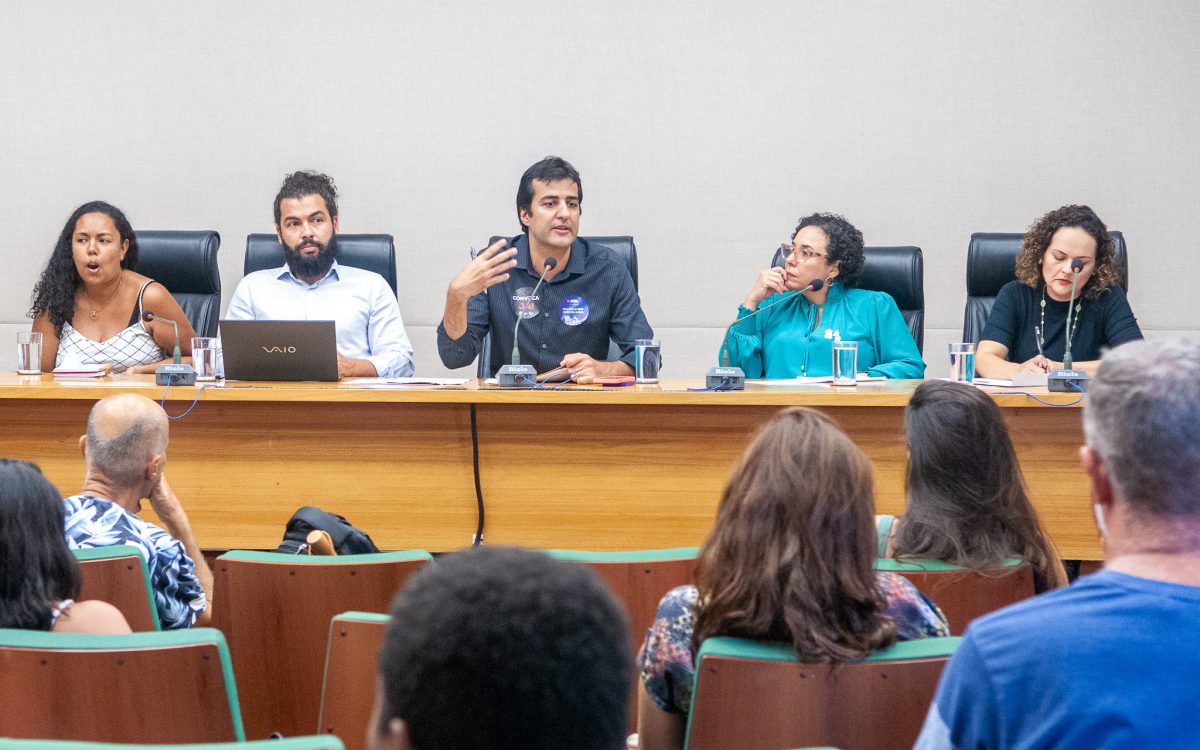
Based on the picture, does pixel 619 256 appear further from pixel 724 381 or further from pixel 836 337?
pixel 724 381

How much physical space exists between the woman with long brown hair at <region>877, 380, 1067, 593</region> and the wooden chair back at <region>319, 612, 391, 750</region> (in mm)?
764

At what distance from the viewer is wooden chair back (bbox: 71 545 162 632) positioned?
160cm

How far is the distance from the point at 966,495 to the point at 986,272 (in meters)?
2.31

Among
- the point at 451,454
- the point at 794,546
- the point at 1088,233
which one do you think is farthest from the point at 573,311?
the point at 794,546

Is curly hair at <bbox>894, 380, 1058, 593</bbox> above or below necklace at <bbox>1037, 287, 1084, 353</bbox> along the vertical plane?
below

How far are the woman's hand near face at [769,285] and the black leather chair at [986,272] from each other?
28.1 inches

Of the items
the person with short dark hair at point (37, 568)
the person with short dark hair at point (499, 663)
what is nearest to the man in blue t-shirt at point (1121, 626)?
the person with short dark hair at point (499, 663)

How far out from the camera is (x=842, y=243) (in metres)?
3.54

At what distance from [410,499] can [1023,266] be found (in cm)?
211

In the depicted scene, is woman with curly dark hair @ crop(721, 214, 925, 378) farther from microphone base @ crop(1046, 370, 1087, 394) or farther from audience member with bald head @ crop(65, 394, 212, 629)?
audience member with bald head @ crop(65, 394, 212, 629)

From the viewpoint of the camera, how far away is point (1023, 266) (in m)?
3.55

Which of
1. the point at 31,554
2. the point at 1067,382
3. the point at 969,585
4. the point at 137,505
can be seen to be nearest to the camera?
the point at 31,554

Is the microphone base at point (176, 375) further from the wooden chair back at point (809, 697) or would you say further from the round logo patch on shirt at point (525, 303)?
the wooden chair back at point (809, 697)

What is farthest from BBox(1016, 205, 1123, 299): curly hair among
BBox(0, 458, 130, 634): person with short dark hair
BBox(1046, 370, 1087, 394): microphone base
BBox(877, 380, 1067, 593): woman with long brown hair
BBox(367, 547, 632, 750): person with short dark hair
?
BBox(367, 547, 632, 750): person with short dark hair
